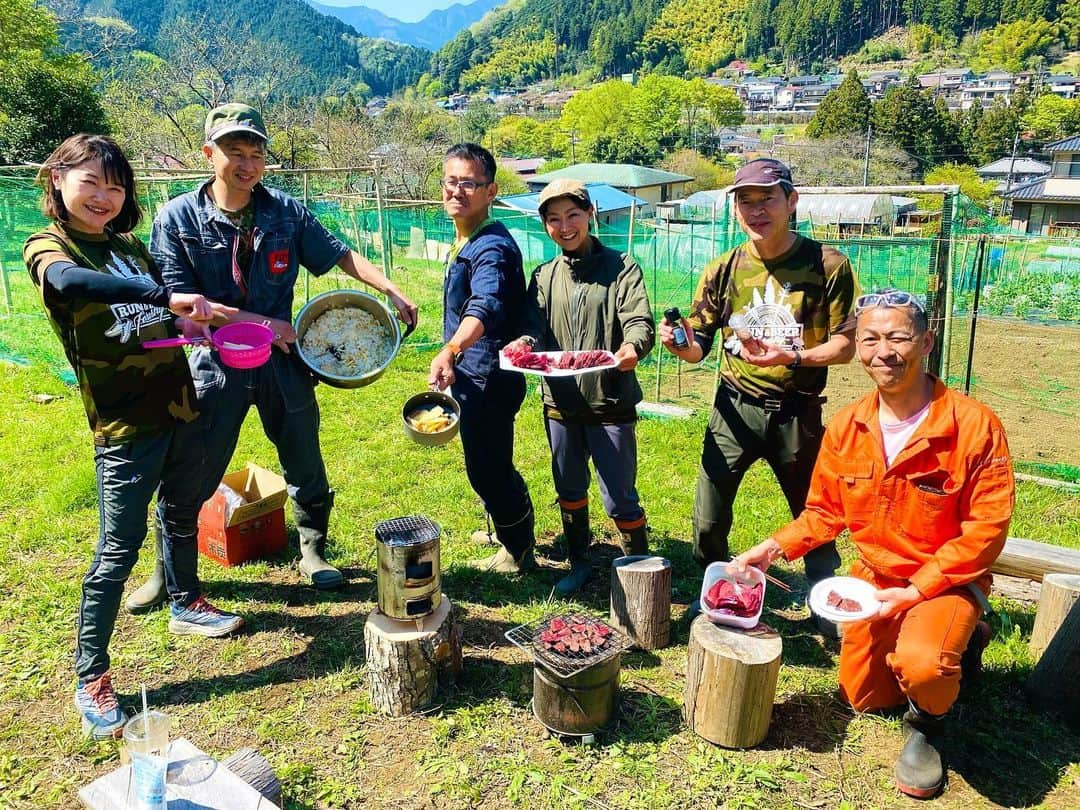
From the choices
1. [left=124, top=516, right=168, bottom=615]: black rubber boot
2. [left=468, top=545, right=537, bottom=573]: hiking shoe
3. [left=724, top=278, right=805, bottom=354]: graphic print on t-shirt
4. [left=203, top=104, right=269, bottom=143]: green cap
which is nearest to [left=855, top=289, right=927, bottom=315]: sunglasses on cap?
[left=724, top=278, right=805, bottom=354]: graphic print on t-shirt

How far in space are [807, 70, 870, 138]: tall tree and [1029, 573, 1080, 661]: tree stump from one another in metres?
63.2

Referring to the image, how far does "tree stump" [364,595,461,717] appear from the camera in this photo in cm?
306

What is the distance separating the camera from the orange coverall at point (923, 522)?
2605mm

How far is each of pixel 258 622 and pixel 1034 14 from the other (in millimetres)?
171286

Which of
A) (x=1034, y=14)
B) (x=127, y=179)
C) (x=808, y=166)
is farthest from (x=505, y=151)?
(x=1034, y=14)

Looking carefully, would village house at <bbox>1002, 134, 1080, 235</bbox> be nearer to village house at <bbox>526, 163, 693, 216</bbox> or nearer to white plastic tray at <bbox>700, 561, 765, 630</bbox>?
village house at <bbox>526, 163, 693, 216</bbox>

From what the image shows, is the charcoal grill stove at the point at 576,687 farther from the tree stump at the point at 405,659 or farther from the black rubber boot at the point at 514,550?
the black rubber boot at the point at 514,550

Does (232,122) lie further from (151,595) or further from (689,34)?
(689,34)

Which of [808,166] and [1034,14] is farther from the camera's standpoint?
[1034,14]

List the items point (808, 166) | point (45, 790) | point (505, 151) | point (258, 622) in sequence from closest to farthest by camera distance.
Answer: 1. point (45, 790)
2. point (258, 622)
3. point (808, 166)
4. point (505, 151)

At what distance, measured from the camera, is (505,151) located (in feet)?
298

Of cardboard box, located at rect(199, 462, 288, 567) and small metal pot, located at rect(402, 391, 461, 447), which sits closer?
small metal pot, located at rect(402, 391, 461, 447)

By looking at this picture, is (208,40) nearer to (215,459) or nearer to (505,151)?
(215,459)

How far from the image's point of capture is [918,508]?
108 inches
